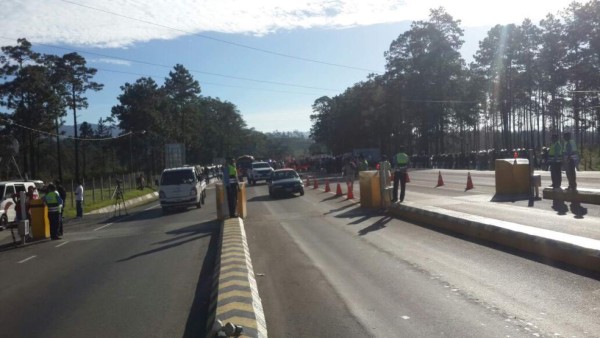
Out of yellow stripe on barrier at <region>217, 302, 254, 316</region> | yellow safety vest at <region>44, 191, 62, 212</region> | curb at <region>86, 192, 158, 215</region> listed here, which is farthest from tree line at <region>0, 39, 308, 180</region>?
yellow stripe on barrier at <region>217, 302, 254, 316</region>

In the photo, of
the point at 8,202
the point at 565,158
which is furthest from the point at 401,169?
the point at 8,202

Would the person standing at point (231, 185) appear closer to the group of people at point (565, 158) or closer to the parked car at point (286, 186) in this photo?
the group of people at point (565, 158)

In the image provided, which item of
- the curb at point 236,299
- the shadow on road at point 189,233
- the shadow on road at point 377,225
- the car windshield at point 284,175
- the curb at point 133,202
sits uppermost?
the car windshield at point 284,175

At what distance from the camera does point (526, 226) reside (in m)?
12.1

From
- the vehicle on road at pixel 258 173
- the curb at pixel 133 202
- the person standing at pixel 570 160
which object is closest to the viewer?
the person standing at pixel 570 160

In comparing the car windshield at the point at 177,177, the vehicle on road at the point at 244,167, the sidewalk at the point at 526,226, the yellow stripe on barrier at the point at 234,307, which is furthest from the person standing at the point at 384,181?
the vehicle on road at the point at 244,167

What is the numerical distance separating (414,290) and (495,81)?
61.1m

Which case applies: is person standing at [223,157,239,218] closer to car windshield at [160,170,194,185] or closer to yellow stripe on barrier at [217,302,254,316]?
car windshield at [160,170,194,185]

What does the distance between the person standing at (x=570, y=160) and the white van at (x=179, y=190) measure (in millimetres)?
15440

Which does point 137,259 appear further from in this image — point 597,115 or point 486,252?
point 597,115

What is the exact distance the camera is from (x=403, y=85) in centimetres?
7162

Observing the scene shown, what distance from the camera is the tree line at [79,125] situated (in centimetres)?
5062

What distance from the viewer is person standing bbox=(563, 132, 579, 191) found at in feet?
54.6

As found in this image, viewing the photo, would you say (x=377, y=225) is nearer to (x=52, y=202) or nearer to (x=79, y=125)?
(x=52, y=202)
